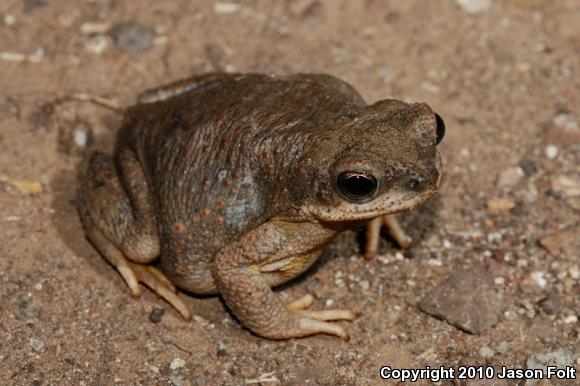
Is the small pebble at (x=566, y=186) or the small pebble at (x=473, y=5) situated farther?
the small pebble at (x=473, y=5)

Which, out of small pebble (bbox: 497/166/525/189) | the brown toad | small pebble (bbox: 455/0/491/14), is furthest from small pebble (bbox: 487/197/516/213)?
small pebble (bbox: 455/0/491/14)

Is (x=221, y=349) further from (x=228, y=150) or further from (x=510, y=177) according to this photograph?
(x=510, y=177)

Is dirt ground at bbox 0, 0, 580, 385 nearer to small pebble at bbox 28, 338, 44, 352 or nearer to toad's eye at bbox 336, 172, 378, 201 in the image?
small pebble at bbox 28, 338, 44, 352

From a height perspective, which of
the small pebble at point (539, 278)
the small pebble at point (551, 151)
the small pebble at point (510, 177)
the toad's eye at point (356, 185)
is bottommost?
A: the small pebble at point (539, 278)

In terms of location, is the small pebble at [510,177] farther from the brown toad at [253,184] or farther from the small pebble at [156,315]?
the small pebble at [156,315]

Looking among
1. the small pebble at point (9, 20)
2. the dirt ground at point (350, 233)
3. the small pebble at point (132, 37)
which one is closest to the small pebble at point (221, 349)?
the dirt ground at point (350, 233)

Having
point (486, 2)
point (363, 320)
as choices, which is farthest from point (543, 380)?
point (486, 2)

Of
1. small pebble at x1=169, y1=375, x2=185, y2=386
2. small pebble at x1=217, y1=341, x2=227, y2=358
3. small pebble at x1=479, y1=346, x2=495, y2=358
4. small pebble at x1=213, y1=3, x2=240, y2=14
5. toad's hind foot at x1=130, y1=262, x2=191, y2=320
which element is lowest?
small pebble at x1=169, y1=375, x2=185, y2=386

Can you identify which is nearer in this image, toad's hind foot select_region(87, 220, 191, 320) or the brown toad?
the brown toad
